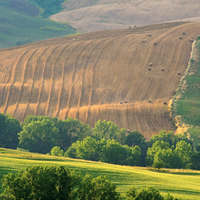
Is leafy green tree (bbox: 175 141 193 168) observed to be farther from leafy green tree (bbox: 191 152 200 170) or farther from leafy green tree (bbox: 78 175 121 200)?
leafy green tree (bbox: 78 175 121 200)

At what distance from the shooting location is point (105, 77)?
112 m

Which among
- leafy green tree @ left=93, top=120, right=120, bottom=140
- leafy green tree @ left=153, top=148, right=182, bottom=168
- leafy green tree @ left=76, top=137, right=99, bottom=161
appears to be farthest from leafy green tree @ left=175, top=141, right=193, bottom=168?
leafy green tree @ left=93, top=120, right=120, bottom=140

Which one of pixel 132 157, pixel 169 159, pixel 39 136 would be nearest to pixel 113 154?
pixel 132 157

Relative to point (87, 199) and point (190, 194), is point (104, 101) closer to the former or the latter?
point (190, 194)

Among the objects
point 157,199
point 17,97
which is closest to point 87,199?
point 157,199

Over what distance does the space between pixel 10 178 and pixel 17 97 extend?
83.8m

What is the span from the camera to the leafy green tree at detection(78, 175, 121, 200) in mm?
26266

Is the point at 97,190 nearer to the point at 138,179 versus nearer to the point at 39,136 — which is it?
the point at 138,179

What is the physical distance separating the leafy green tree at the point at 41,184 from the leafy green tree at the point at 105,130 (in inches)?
2323

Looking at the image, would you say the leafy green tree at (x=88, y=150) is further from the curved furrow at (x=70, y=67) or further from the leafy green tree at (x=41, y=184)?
the leafy green tree at (x=41, y=184)

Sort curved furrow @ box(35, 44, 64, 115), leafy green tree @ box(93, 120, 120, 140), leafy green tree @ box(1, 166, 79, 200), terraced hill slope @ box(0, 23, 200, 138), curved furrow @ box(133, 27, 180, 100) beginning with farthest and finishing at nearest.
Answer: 1. curved furrow @ box(133, 27, 180, 100)
2. curved furrow @ box(35, 44, 64, 115)
3. terraced hill slope @ box(0, 23, 200, 138)
4. leafy green tree @ box(93, 120, 120, 140)
5. leafy green tree @ box(1, 166, 79, 200)

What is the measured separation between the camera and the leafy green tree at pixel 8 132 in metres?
85.2

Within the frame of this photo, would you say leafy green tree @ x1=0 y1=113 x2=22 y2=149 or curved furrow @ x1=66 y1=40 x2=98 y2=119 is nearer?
leafy green tree @ x1=0 y1=113 x2=22 y2=149

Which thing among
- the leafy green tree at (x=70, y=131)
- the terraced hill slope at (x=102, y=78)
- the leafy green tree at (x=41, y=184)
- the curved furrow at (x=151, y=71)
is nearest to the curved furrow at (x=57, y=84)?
the terraced hill slope at (x=102, y=78)
